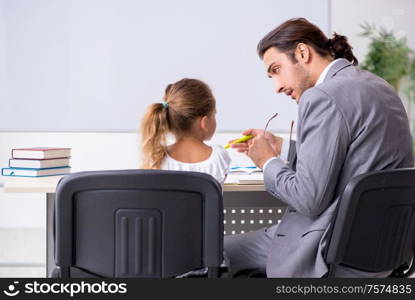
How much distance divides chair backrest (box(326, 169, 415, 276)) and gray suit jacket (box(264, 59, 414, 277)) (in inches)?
2.5

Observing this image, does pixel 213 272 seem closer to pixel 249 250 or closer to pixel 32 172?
pixel 249 250

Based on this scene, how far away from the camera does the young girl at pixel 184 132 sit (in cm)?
208

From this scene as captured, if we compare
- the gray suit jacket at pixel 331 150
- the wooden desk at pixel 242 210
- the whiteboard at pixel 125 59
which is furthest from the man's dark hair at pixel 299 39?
the whiteboard at pixel 125 59

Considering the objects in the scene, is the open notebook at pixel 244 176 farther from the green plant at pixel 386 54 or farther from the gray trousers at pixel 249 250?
the green plant at pixel 386 54

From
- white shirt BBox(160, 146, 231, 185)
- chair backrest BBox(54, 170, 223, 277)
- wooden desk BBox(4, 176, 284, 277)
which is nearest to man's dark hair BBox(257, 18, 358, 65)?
white shirt BBox(160, 146, 231, 185)

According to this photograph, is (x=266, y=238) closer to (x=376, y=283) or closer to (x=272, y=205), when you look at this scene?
(x=376, y=283)

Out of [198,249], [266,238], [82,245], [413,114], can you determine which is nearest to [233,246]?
[266,238]

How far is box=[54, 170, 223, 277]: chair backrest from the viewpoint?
1405 mm

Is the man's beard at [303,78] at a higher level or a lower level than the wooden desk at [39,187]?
higher

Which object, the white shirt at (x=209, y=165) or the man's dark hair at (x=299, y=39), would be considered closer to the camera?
the man's dark hair at (x=299, y=39)

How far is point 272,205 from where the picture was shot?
99.0 inches

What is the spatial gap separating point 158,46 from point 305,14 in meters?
1.12

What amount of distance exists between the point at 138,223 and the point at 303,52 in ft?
2.30

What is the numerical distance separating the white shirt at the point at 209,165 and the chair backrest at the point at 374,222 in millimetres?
658
